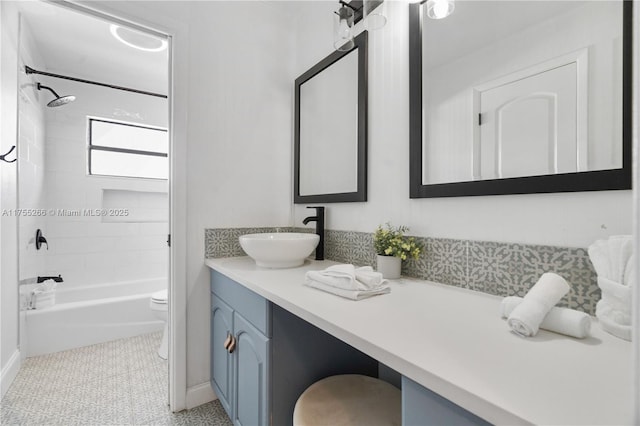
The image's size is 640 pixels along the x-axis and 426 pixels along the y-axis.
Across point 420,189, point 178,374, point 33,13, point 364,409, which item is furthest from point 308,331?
point 33,13

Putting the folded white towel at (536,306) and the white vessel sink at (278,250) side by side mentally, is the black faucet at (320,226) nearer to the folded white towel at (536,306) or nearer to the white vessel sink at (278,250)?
the white vessel sink at (278,250)

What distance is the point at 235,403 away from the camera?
134 cm

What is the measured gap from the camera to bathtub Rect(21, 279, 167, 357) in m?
2.24

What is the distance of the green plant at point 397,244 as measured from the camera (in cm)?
120

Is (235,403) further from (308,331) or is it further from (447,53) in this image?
(447,53)

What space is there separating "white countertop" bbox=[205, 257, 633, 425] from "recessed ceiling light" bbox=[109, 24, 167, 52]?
2471 millimetres

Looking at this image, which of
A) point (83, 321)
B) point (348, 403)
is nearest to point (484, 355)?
point (348, 403)

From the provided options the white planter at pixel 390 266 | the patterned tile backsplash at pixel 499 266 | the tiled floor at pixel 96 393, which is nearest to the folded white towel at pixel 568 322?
the patterned tile backsplash at pixel 499 266

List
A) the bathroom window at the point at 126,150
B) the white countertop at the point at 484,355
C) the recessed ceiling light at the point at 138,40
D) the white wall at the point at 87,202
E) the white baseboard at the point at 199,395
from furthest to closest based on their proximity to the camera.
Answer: the bathroom window at the point at 126,150 → the white wall at the point at 87,202 → the recessed ceiling light at the point at 138,40 → the white baseboard at the point at 199,395 → the white countertop at the point at 484,355

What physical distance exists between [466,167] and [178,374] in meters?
1.74

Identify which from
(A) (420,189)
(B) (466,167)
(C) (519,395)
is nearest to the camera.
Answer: (C) (519,395)

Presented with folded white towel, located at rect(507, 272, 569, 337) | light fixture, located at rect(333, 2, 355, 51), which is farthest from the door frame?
folded white towel, located at rect(507, 272, 569, 337)

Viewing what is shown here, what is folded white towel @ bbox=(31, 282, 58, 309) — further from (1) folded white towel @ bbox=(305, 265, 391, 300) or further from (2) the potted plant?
(2) the potted plant

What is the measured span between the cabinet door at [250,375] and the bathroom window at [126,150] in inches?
105
